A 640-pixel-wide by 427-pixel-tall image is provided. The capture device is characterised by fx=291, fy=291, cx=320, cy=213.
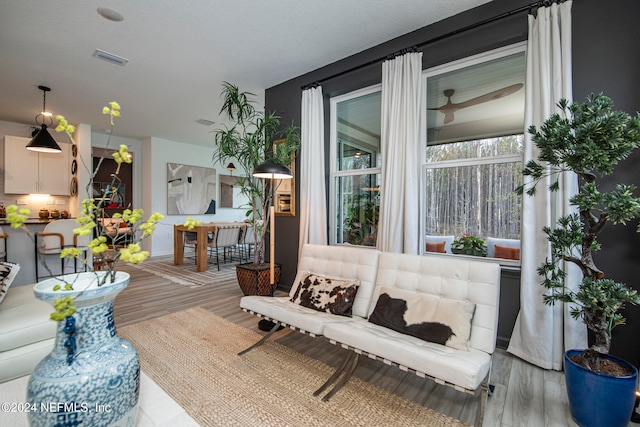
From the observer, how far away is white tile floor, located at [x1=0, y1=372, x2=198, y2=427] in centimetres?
104

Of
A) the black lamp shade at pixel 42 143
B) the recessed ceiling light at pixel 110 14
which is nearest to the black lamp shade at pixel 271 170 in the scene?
the recessed ceiling light at pixel 110 14

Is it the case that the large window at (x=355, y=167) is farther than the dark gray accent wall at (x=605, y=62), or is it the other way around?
the large window at (x=355, y=167)

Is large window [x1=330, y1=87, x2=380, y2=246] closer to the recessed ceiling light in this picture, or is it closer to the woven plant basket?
the woven plant basket

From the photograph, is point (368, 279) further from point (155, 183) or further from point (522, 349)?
point (155, 183)

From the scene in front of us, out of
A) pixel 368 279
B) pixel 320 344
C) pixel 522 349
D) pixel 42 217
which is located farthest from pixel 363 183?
pixel 42 217

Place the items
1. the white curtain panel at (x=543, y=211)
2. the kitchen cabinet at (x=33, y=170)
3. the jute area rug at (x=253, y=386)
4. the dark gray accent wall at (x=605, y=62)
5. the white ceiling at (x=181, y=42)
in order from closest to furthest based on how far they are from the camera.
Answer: the jute area rug at (x=253, y=386) → the dark gray accent wall at (x=605, y=62) → the white curtain panel at (x=543, y=211) → the white ceiling at (x=181, y=42) → the kitchen cabinet at (x=33, y=170)

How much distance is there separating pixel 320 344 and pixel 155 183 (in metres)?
6.34

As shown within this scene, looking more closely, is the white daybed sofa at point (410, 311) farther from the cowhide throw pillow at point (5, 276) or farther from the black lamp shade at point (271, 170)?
the cowhide throw pillow at point (5, 276)

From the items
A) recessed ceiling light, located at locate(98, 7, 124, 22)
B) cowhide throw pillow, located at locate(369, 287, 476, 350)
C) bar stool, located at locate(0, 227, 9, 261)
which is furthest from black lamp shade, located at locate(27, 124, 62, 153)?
cowhide throw pillow, located at locate(369, 287, 476, 350)

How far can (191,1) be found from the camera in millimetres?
2584

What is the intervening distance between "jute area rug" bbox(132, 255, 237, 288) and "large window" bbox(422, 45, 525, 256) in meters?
3.48

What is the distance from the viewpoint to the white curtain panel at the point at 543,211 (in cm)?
220

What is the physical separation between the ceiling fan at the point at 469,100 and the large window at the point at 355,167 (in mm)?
814

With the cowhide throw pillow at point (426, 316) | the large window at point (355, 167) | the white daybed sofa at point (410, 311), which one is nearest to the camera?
the white daybed sofa at point (410, 311)
